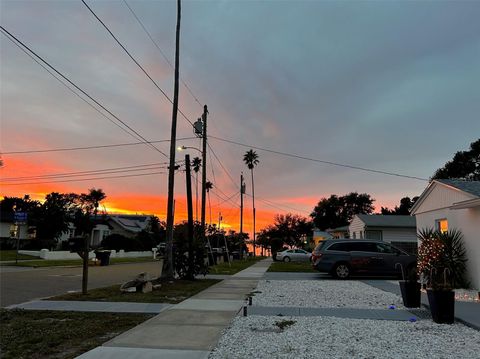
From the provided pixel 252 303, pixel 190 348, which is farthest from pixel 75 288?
pixel 190 348

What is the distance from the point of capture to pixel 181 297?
12242mm

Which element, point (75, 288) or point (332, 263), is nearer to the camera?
point (75, 288)

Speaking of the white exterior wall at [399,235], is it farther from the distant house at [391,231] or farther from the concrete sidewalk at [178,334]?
the concrete sidewalk at [178,334]

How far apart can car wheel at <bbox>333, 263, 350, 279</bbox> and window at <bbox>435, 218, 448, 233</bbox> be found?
14.0 ft

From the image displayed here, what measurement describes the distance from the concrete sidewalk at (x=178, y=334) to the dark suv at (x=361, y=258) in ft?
28.3

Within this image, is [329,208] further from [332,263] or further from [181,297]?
[181,297]

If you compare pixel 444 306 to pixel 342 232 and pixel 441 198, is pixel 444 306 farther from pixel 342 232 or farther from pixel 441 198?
pixel 342 232

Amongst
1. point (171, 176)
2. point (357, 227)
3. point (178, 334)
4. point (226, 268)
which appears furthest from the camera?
point (357, 227)

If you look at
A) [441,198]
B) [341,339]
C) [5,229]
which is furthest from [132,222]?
[341,339]

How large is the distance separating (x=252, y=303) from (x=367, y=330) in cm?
380

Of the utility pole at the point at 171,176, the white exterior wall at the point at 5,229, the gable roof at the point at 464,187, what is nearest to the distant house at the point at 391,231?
the gable roof at the point at 464,187

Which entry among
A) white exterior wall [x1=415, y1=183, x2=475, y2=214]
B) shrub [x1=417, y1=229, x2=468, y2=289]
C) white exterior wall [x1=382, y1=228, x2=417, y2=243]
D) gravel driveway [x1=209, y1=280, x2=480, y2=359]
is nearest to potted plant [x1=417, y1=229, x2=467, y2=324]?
shrub [x1=417, y1=229, x2=468, y2=289]

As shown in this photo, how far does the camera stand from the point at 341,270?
19047mm

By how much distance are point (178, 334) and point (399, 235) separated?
27461 mm
